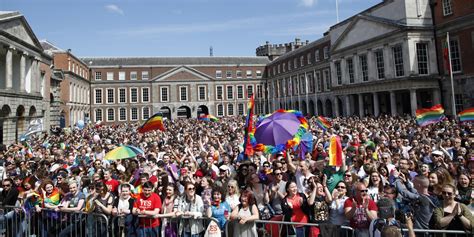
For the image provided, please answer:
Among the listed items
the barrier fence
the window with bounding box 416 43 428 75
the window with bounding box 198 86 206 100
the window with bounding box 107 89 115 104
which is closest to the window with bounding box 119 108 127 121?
the window with bounding box 107 89 115 104

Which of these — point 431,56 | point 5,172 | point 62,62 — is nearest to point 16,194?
point 5,172

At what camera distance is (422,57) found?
3097 cm

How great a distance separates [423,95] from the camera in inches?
1309

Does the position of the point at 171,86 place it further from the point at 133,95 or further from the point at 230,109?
the point at 230,109

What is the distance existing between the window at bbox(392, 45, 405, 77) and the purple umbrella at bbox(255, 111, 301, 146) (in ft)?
90.9

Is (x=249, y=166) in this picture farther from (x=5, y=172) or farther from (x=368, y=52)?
(x=368, y=52)

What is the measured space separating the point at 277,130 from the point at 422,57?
2911 centimetres

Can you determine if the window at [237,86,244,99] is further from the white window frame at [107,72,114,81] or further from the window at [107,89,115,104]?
the white window frame at [107,72,114,81]

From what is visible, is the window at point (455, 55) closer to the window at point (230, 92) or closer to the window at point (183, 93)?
the window at point (230, 92)

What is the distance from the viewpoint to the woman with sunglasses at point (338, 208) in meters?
5.29

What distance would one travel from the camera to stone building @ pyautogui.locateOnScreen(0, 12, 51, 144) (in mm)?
26500

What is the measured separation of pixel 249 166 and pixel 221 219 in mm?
1922

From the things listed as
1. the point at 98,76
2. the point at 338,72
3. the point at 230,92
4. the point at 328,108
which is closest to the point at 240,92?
the point at 230,92

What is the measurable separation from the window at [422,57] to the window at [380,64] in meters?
3.54
